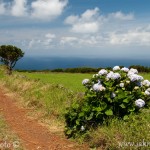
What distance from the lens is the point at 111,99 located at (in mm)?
10102

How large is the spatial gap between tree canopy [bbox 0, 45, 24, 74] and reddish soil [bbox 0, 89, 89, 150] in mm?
17899

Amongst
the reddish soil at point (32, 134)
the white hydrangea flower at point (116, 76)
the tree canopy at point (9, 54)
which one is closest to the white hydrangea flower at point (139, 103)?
the white hydrangea flower at point (116, 76)

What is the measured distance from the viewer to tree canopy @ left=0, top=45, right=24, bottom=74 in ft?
109

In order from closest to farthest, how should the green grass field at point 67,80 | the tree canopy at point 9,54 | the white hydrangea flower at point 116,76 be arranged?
the white hydrangea flower at point 116,76 < the green grass field at point 67,80 < the tree canopy at point 9,54

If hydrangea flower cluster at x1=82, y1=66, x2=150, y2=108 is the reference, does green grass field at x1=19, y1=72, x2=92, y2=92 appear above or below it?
below

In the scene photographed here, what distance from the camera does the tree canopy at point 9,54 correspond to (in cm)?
3322

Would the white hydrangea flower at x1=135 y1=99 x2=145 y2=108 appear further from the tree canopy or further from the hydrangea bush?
the tree canopy

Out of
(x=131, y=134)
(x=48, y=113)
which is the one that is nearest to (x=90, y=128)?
(x=131, y=134)

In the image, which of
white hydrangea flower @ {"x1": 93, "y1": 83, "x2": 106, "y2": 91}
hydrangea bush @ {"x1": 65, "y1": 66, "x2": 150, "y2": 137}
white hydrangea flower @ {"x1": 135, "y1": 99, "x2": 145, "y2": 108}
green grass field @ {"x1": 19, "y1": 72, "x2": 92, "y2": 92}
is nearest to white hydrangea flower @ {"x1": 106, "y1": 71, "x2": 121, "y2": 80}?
hydrangea bush @ {"x1": 65, "y1": 66, "x2": 150, "y2": 137}

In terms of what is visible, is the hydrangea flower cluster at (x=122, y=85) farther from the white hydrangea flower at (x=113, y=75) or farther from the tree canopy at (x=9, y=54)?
the tree canopy at (x=9, y=54)

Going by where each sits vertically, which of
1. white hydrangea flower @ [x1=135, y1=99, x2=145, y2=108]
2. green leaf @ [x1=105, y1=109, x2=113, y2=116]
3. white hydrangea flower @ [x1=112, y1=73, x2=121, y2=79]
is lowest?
green leaf @ [x1=105, y1=109, x2=113, y2=116]

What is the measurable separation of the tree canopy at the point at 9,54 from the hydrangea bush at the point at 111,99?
23212mm

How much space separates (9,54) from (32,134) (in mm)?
22978

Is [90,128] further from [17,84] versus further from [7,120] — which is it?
[17,84]
